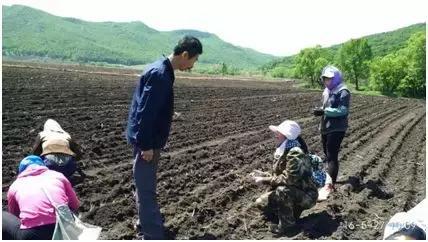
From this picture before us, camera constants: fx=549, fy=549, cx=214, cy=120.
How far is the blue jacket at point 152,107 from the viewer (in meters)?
4.74

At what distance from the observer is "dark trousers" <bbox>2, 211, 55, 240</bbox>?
4.44 m

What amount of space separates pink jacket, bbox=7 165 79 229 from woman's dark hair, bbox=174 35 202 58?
152 cm

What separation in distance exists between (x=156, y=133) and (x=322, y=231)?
2121 millimetres

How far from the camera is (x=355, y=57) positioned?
6128 centimetres

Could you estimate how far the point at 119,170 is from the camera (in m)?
8.61

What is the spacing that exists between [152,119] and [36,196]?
114cm

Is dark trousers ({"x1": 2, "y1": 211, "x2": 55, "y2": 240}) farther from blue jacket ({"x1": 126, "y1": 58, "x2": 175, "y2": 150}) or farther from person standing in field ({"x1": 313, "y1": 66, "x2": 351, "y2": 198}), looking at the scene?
person standing in field ({"x1": 313, "y1": 66, "x2": 351, "y2": 198})

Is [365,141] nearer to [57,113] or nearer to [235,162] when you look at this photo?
[235,162]

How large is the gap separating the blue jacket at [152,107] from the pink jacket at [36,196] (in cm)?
75

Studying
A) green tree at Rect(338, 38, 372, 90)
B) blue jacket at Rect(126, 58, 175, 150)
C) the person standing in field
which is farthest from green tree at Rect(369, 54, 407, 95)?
blue jacket at Rect(126, 58, 175, 150)

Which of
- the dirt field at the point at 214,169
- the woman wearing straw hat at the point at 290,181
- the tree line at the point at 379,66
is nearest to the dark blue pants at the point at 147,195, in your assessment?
the dirt field at the point at 214,169

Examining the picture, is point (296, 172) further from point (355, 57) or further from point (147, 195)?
point (355, 57)

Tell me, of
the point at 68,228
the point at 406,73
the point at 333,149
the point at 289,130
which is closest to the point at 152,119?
the point at 68,228

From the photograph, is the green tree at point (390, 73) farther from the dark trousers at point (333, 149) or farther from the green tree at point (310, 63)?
the dark trousers at point (333, 149)
